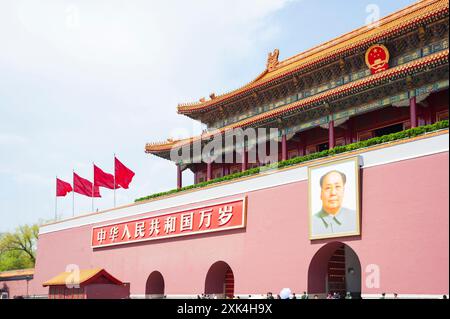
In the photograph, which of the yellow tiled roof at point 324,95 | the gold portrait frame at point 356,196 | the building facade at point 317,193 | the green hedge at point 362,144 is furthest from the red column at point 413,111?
the gold portrait frame at point 356,196

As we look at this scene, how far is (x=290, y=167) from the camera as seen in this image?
61.6 ft

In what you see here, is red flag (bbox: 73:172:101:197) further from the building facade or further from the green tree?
the green tree

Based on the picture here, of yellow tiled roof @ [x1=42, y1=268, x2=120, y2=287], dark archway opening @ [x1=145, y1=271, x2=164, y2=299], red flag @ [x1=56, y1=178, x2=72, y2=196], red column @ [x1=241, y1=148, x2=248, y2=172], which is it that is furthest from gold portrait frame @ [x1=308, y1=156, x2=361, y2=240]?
red flag @ [x1=56, y1=178, x2=72, y2=196]

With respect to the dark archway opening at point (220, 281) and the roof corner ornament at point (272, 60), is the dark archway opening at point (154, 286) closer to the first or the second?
the dark archway opening at point (220, 281)

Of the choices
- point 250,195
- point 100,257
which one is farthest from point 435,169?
point 100,257

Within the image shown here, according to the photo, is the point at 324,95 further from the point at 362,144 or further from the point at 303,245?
the point at 303,245

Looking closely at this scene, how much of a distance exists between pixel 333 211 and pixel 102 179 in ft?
47.1

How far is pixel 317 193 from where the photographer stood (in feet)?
57.4

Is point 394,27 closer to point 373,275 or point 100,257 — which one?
point 373,275

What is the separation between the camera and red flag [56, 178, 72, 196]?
99.3 ft

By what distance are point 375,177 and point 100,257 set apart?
15184 mm

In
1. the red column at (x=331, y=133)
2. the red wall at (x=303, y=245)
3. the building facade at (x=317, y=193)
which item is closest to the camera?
the red wall at (x=303, y=245)

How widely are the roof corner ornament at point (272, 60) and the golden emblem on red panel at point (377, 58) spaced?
6005mm

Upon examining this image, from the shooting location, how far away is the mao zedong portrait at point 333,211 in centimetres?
1656
